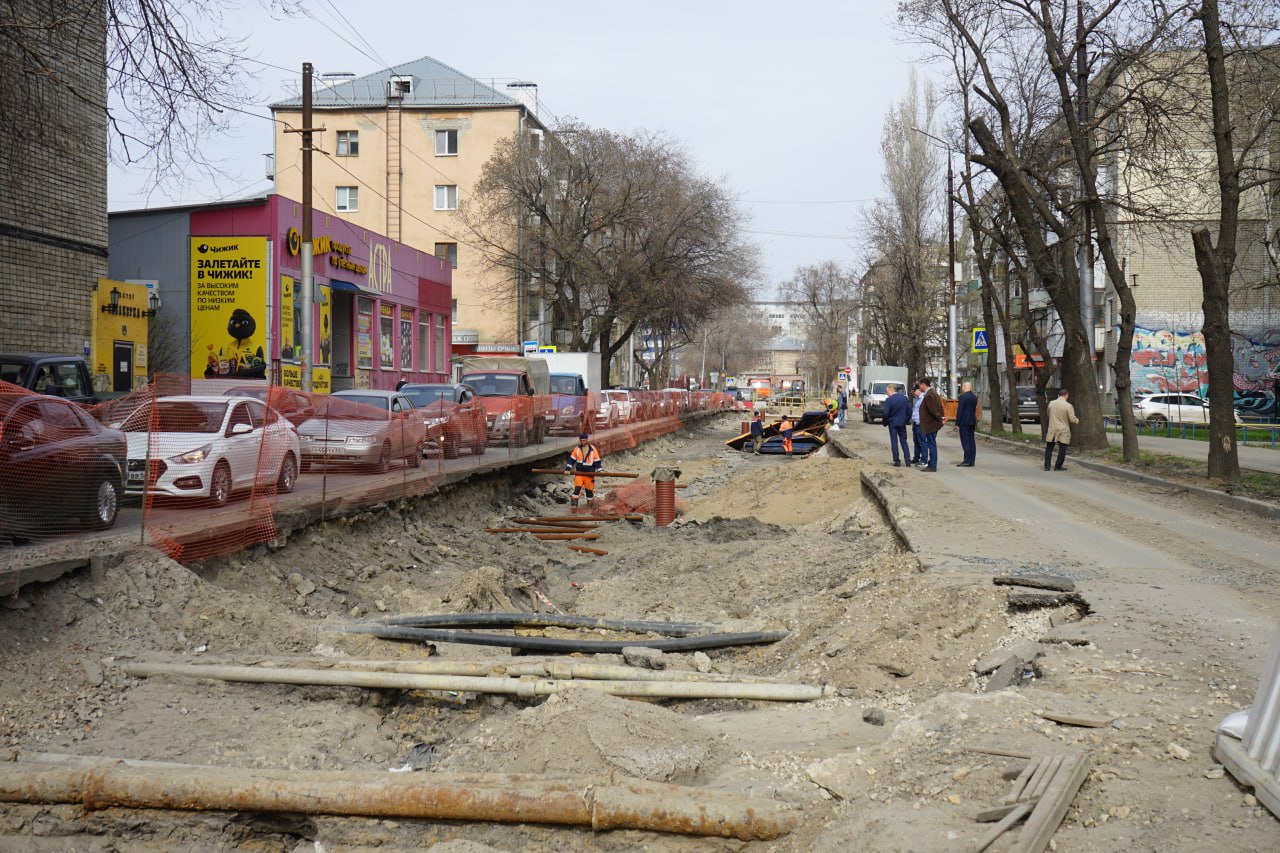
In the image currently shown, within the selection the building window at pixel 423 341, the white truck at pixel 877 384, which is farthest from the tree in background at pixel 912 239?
the building window at pixel 423 341

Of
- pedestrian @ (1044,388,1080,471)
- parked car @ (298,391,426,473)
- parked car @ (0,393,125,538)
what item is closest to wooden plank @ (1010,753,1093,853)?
parked car @ (0,393,125,538)

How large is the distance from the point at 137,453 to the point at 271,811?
22.5ft

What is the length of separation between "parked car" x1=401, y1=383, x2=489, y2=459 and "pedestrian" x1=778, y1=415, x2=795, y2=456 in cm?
1251

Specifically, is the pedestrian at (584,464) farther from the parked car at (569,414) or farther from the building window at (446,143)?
the building window at (446,143)

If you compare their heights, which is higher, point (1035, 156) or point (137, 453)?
point (1035, 156)

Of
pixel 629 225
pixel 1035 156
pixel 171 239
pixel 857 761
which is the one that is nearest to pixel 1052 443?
A: pixel 1035 156

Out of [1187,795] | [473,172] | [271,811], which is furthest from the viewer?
[473,172]

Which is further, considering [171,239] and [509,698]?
[171,239]

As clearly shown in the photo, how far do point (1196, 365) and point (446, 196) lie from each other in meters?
38.5

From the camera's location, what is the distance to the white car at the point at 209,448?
1116 centimetres

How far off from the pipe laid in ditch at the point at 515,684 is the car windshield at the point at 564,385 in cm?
2955

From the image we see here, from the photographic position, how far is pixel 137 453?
1118 cm

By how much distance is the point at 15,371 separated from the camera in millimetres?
14156

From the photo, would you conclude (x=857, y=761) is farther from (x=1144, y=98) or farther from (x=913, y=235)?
(x=913, y=235)
